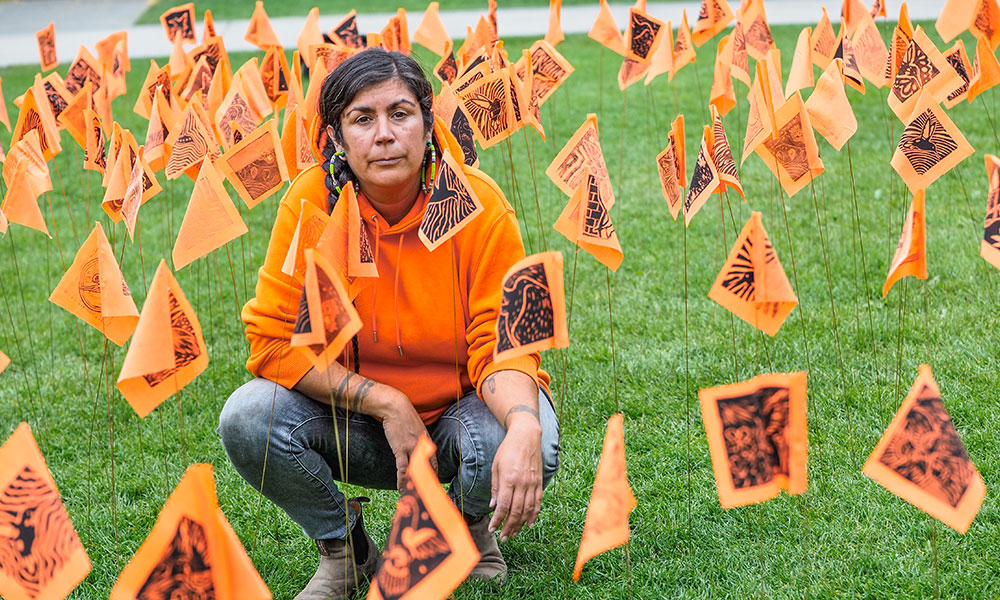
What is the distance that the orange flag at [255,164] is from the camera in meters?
2.70

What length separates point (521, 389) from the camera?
2.03m

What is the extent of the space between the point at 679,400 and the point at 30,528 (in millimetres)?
1932

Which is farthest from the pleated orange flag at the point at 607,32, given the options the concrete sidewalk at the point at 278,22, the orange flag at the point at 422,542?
A: the concrete sidewalk at the point at 278,22

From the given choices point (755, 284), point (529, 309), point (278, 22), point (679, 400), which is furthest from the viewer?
point (278, 22)

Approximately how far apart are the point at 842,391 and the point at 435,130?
1.51 m

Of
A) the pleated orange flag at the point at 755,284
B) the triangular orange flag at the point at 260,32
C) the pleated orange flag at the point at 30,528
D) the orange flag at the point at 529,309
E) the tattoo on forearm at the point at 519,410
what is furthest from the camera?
the triangular orange flag at the point at 260,32

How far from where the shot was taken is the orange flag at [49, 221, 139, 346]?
2004mm

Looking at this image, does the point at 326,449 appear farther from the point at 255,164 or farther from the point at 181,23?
the point at 181,23

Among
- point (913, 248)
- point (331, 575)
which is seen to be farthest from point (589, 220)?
point (331, 575)

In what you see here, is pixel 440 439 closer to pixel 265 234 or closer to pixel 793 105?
pixel 793 105

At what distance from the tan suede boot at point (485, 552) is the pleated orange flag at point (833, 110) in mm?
1390

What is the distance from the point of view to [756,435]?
1831 mm

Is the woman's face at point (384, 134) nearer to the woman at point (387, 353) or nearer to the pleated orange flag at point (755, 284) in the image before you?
the woman at point (387, 353)

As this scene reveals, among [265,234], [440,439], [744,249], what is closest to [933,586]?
[744,249]
